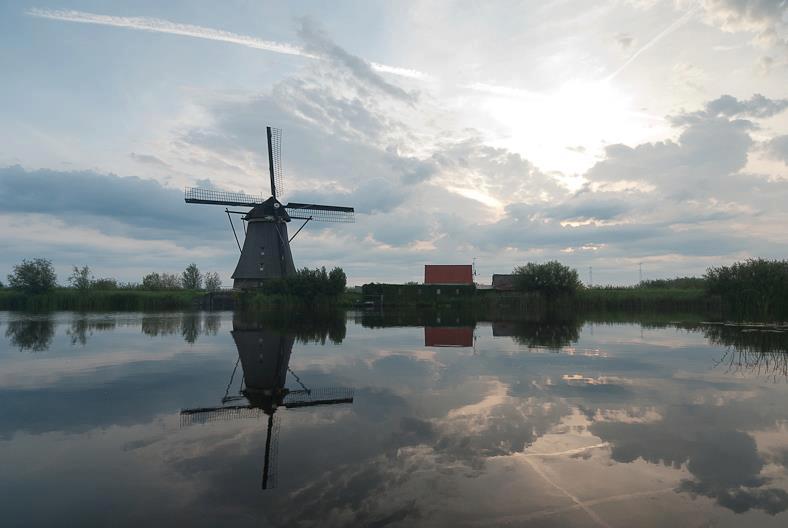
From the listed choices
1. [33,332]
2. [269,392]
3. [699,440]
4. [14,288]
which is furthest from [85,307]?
[699,440]

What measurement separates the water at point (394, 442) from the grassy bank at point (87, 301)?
146 ft

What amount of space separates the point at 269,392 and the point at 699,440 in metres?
8.27

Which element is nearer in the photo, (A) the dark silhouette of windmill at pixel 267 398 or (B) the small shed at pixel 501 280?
(A) the dark silhouette of windmill at pixel 267 398

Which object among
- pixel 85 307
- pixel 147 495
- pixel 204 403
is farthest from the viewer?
pixel 85 307

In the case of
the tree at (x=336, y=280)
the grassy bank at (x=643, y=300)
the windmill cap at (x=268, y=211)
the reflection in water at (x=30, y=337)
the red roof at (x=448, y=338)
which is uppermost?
the windmill cap at (x=268, y=211)

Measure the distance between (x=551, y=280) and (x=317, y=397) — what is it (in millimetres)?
42552

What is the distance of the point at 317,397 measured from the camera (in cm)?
1030

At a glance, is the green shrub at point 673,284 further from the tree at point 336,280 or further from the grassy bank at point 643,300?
the tree at point 336,280

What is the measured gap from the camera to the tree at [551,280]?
4900 centimetres

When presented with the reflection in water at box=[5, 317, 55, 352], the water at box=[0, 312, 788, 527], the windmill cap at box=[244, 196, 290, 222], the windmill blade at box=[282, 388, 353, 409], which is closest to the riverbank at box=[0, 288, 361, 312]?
the windmill cap at box=[244, 196, 290, 222]

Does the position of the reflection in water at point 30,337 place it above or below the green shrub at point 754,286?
below

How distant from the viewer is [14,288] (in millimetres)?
56969

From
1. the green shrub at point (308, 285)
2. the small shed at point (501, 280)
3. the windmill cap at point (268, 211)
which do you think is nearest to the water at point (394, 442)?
the green shrub at point (308, 285)

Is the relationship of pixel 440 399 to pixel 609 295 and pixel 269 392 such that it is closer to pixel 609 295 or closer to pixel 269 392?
pixel 269 392
